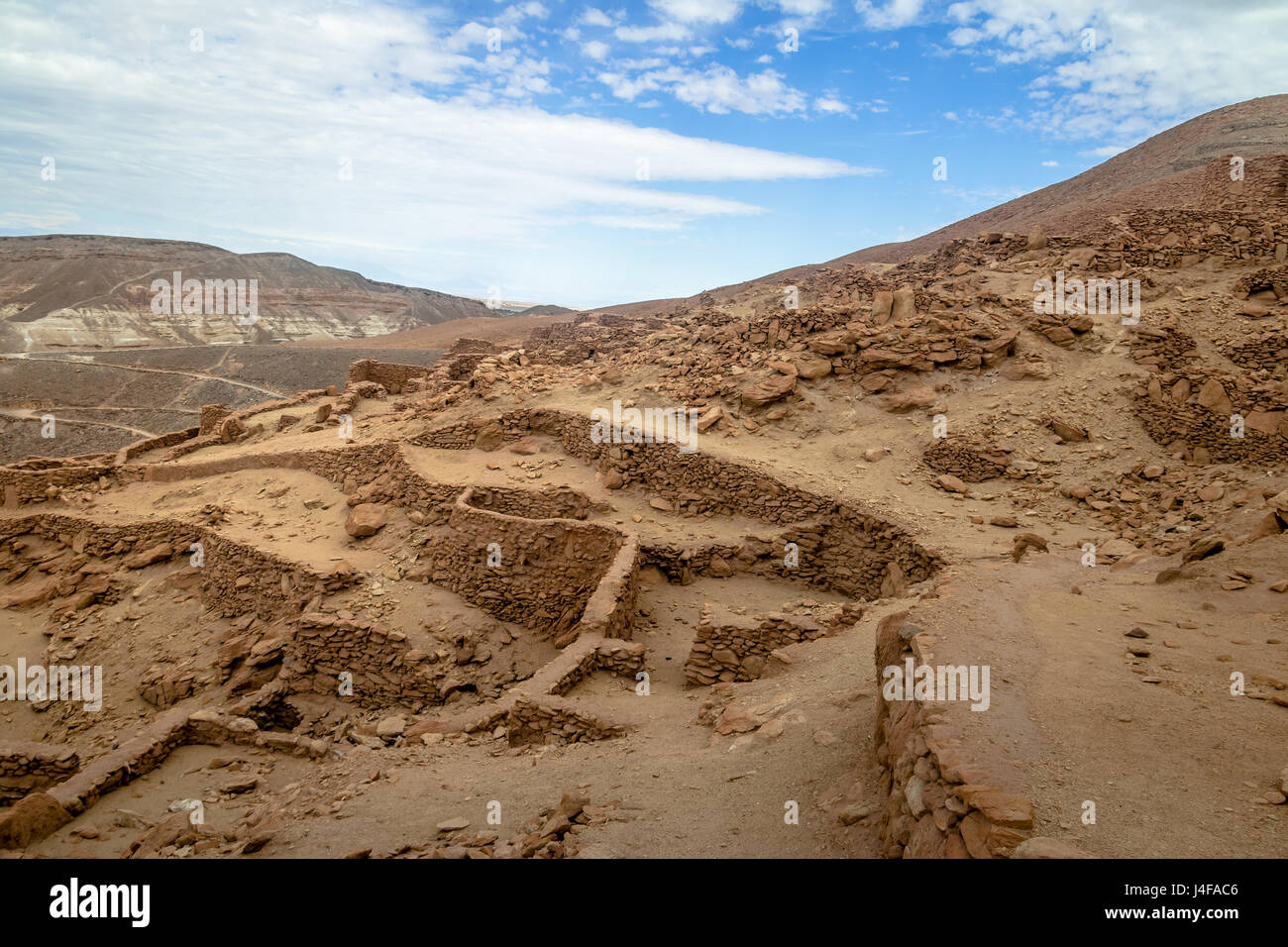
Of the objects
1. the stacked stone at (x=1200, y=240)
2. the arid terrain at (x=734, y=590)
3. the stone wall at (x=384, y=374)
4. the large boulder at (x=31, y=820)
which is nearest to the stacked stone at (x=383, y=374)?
the stone wall at (x=384, y=374)

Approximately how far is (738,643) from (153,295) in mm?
84919

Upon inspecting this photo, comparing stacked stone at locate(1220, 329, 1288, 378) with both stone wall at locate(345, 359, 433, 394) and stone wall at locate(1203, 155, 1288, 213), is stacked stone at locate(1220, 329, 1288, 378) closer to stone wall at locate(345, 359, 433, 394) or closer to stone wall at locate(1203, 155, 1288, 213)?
stone wall at locate(1203, 155, 1288, 213)

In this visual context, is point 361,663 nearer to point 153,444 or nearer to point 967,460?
point 967,460

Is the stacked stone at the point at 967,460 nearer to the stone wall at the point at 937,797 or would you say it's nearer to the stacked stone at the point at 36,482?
the stone wall at the point at 937,797

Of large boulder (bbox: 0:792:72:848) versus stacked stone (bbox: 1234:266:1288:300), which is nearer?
large boulder (bbox: 0:792:72:848)

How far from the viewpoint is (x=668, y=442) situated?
1280 centimetres

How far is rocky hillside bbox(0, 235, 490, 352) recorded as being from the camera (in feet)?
202

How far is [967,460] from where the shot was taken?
12.4 m

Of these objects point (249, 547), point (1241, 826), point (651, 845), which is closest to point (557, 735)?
point (651, 845)

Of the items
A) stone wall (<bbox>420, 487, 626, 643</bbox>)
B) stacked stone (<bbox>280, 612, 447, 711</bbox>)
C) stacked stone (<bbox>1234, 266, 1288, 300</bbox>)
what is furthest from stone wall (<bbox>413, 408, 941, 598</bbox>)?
stacked stone (<bbox>1234, 266, 1288, 300</bbox>)

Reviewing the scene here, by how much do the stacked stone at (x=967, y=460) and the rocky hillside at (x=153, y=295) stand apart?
2624 inches

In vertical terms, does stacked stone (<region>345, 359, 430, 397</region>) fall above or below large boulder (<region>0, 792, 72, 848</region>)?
above

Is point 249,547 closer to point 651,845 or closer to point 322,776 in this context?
point 322,776

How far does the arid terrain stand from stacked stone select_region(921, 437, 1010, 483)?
0.12m
